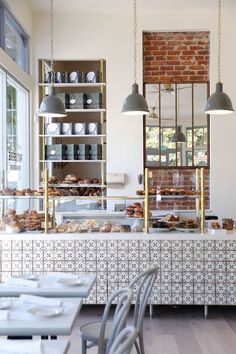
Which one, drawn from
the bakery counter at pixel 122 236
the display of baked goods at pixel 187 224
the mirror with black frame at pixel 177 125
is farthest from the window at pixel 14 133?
the display of baked goods at pixel 187 224

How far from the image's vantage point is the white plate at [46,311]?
7.86 ft

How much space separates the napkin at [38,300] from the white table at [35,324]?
0.10 m

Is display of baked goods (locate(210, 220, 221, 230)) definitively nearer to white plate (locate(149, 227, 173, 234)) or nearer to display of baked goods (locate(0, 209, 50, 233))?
white plate (locate(149, 227, 173, 234))

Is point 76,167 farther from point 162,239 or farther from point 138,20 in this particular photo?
point 162,239

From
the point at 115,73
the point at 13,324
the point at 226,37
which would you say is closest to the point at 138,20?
the point at 115,73

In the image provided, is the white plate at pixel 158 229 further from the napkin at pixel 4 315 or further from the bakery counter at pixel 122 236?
the napkin at pixel 4 315

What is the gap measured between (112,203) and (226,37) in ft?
10.0

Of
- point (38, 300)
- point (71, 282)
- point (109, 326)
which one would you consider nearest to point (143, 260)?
point (109, 326)

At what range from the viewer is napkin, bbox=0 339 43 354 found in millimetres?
2047

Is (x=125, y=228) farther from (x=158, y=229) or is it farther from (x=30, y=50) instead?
(x=30, y=50)

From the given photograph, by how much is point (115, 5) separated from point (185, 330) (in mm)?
4880

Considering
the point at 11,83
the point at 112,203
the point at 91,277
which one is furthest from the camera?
the point at 112,203

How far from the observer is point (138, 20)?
25.0 feet

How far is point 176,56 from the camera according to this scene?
25.5 ft
